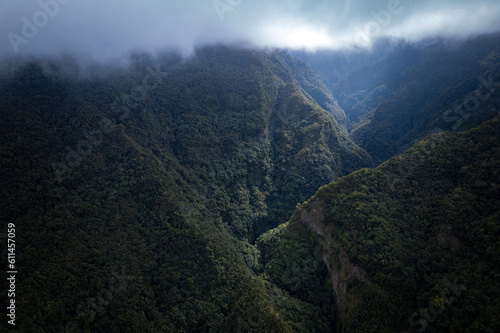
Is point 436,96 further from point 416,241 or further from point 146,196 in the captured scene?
point 146,196

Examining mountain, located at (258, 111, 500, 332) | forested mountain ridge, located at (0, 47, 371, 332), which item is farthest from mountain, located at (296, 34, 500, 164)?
mountain, located at (258, 111, 500, 332)

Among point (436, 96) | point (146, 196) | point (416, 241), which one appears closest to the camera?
point (416, 241)

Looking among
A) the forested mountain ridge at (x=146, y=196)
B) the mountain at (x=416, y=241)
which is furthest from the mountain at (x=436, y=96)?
the mountain at (x=416, y=241)

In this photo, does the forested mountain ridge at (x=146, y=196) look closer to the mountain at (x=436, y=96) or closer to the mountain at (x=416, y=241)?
the mountain at (x=416, y=241)

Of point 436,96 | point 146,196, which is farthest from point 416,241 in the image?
point 436,96

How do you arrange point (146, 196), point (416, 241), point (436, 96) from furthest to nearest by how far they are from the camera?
1. point (436, 96)
2. point (146, 196)
3. point (416, 241)

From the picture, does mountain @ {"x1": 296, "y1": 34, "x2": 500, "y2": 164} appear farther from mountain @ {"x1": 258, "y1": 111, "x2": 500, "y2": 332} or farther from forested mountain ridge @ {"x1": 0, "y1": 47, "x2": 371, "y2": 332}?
mountain @ {"x1": 258, "y1": 111, "x2": 500, "y2": 332}

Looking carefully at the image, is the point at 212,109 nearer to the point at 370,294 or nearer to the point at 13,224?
the point at 13,224
